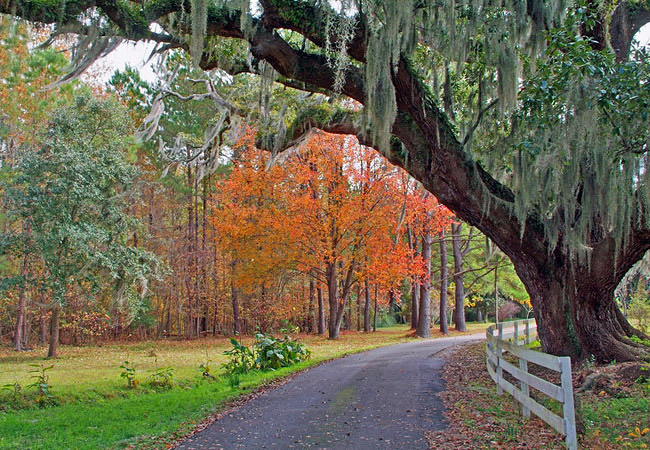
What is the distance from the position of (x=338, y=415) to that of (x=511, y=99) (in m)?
5.39

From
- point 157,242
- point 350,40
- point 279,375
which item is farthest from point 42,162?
point 157,242

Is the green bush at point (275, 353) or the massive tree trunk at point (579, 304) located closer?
the massive tree trunk at point (579, 304)

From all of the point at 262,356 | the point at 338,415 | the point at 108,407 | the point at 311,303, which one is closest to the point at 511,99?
the point at 338,415

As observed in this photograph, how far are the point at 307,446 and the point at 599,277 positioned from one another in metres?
5.94

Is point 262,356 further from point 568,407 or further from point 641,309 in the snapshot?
point 641,309

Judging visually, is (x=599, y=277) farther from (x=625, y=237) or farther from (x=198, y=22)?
(x=198, y=22)

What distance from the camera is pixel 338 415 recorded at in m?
6.32

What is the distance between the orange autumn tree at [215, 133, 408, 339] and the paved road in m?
10.1

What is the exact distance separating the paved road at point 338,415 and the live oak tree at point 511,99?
3029 millimetres

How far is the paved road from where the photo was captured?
511 cm

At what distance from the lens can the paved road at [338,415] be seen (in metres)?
5.11

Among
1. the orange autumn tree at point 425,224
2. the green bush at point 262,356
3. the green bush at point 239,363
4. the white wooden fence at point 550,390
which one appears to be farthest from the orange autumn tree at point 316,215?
the white wooden fence at point 550,390

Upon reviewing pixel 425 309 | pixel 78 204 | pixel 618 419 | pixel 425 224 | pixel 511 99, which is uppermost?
pixel 511 99

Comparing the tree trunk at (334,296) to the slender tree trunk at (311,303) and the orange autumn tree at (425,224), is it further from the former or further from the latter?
the slender tree trunk at (311,303)
